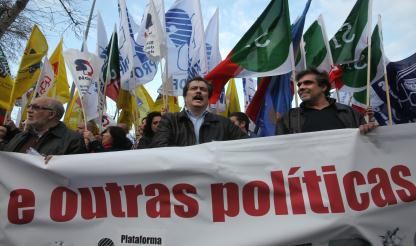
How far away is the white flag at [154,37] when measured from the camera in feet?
22.2

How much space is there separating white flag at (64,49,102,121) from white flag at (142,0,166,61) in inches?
51.6

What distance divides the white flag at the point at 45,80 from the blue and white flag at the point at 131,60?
1.11 m

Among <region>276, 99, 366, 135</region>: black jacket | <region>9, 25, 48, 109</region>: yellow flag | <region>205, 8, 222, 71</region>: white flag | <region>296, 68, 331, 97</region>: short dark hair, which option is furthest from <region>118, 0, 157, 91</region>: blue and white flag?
<region>276, 99, 366, 135</region>: black jacket

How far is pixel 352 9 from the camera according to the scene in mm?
6137

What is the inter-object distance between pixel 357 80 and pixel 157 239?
429cm

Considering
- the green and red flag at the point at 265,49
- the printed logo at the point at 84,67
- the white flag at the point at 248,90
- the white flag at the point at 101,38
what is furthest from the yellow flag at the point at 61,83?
the green and red flag at the point at 265,49

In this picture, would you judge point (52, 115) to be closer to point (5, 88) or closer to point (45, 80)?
point (5, 88)

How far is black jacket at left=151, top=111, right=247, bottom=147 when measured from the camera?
3689 millimetres

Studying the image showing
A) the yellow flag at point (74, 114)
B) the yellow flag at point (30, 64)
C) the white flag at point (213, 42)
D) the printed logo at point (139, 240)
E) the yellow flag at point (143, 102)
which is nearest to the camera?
the printed logo at point (139, 240)

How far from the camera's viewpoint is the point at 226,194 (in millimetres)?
3154

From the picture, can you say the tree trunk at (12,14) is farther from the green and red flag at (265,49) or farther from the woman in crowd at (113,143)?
the green and red flag at (265,49)

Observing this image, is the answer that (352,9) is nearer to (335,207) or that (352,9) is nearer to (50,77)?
(335,207)

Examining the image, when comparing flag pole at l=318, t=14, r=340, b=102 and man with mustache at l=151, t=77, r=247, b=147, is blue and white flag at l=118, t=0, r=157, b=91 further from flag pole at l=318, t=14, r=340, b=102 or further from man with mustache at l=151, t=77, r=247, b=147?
man with mustache at l=151, t=77, r=247, b=147

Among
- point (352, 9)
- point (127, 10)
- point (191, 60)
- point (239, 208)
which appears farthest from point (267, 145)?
point (127, 10)
